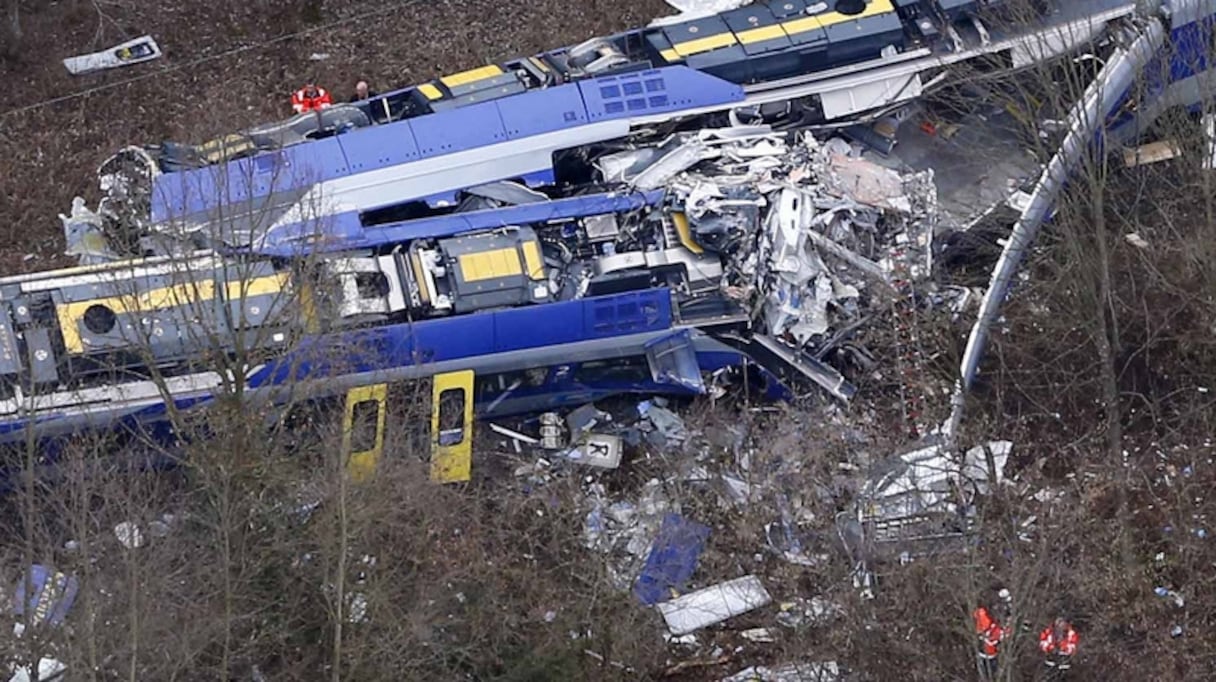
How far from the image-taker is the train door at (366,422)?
16.0 meters

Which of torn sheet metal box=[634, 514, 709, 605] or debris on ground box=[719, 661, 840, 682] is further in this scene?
torn sheet metal box=[634, 514, 709, 605]

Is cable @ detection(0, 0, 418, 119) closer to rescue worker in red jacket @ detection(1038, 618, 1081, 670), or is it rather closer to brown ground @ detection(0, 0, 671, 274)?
brown ground @ detection(0, 0, 671, 274)

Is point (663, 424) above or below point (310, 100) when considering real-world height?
below

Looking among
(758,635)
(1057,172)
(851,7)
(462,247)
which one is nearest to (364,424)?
(462,247)

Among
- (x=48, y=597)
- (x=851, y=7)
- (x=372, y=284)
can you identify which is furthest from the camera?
(x=851, y=7)

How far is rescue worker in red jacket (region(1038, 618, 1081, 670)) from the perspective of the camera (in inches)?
596

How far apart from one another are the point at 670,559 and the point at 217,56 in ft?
28.1

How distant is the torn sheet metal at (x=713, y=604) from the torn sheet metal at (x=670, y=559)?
129 mm

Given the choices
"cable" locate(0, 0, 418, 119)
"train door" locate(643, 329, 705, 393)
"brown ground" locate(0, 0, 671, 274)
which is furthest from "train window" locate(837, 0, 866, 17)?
"cable" locate(0, 0, 418, 119)

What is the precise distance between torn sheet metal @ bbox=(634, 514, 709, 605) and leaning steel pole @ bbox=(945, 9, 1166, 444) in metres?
2.46

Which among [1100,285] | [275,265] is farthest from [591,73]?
[1100,285]

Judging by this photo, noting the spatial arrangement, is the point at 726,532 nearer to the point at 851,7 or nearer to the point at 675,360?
the point at 675,360

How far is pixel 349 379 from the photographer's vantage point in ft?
53.1

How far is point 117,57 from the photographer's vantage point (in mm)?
21000
